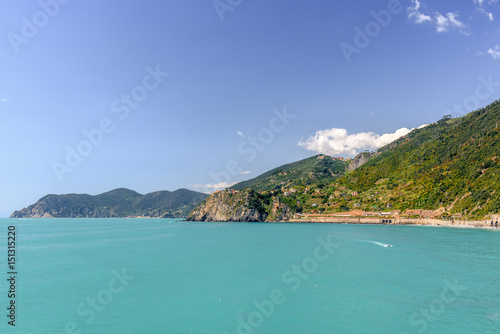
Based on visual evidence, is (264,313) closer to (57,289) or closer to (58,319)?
(58,319)

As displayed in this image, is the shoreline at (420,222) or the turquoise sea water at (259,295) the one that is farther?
the shoreline at (420,222)

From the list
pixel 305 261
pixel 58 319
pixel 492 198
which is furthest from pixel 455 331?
pixel 492 198

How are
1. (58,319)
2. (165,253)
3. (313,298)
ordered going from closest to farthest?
(58,319), (313,298), (165,253)

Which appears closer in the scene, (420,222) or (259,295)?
(259,295)

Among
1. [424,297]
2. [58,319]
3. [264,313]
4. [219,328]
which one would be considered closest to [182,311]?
[219,328]

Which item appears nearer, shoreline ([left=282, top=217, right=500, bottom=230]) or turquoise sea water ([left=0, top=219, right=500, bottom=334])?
turquoise sea water ([left=0, top=219, right=500, bottom=334])

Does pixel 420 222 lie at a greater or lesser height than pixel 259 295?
lesser

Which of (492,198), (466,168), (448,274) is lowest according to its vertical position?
(448,274)

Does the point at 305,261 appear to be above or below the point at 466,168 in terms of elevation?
below

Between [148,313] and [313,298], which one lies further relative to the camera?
[313,298]

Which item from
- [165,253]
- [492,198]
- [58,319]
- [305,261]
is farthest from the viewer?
[492,198]
